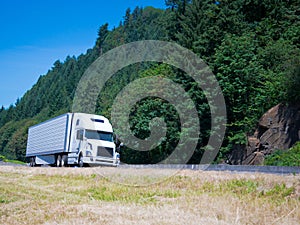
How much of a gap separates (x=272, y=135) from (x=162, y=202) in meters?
29.4

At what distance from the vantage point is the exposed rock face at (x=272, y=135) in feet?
118

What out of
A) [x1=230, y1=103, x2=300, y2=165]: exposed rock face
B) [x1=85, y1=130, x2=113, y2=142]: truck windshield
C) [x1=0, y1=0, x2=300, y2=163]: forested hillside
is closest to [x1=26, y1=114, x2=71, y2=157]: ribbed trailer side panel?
[x1=85, y1=130, x2=113, y2=142]: truck windshield

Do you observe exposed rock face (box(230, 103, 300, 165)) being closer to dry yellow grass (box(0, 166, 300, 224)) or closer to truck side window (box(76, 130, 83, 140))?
truck side window (box(76, 130, 83, 140))

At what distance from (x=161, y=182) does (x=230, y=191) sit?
295 cm

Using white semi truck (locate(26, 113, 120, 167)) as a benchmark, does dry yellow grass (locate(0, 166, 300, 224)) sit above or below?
below

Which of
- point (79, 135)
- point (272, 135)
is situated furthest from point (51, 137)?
point (272, 135)

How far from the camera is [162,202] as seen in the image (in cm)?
Result: 1008

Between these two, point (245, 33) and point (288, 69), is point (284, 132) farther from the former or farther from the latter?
point (245, 33)

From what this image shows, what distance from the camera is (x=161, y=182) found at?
14.0 m

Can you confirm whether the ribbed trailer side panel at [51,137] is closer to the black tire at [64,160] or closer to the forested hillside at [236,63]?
the black tire at [64,160]

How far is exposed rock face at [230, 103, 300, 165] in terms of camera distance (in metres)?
36.0

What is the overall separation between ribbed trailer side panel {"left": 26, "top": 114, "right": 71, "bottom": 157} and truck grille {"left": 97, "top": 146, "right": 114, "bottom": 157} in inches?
123

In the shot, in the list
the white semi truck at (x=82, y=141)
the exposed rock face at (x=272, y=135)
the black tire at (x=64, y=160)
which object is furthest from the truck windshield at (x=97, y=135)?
the exposed rock face at (x=272, y=135)

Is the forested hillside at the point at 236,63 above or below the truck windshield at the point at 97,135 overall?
above
